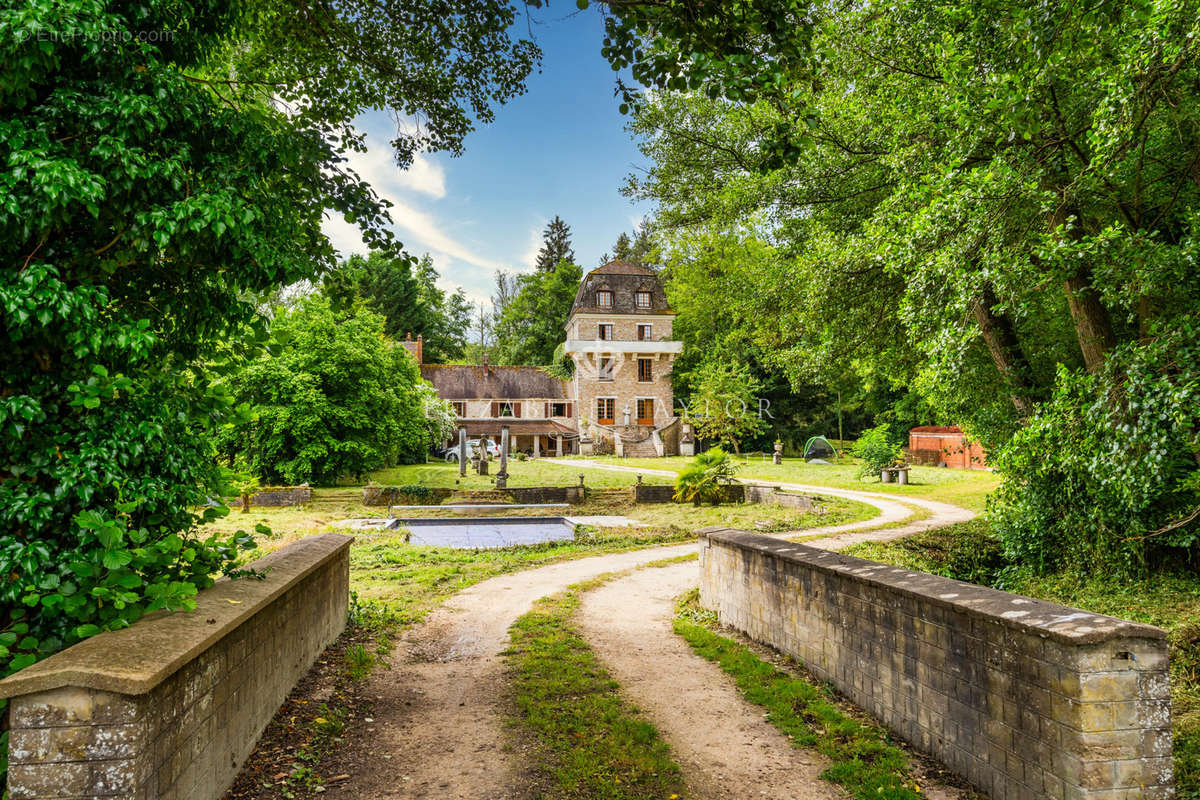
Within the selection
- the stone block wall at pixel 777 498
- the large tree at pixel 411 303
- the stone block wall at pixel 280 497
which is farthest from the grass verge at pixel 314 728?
the large tree at pixel 411 303

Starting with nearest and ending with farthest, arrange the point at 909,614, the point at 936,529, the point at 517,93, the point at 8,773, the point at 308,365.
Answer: the point at 8,773 < the point at 909,614 < the point at 517,93 < the point at 936,529 < the point at 308,365

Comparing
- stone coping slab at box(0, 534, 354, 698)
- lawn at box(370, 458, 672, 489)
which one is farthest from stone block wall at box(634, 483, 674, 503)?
stone coping slab at box(0, 534, 354, 698)

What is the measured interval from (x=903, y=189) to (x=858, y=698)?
559 cm

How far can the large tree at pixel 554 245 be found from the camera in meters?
63.8

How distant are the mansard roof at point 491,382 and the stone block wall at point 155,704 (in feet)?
135

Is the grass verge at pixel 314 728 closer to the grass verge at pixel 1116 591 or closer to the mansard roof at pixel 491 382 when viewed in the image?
the grass verge at pixel 1116 591

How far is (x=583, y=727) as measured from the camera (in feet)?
15.5

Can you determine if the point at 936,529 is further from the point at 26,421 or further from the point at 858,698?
the point at 26,421

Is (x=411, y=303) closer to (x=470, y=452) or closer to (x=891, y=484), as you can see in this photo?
(x=470, y=452)

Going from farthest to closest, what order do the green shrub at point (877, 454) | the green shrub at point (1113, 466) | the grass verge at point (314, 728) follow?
the green shrub at point (877, 454) → the green shrub at point (1113, 466) → the grass verge at point (314, 728)

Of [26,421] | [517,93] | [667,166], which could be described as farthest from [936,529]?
[26,421]

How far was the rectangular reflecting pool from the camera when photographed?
1502 centimetres

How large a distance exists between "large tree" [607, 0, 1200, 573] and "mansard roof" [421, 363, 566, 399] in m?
34.4

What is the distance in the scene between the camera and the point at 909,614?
14.6 ft
